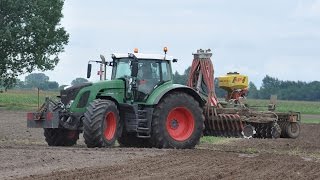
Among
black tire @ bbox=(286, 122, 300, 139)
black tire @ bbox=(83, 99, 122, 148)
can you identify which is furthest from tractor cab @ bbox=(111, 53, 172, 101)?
black tire @ bbox=(286, 122, 300, 139)

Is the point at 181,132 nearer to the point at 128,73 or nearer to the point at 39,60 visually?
the point at 128,73

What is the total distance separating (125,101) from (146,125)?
836 millimetres

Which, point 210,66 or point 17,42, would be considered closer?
point 210,66

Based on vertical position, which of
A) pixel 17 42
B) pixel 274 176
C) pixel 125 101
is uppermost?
pixel 17 42

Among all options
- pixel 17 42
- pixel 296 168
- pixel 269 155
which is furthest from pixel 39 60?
pixel 296 168

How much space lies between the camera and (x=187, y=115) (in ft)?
63.7

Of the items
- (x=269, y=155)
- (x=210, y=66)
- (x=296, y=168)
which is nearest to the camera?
(x=296, y=168)

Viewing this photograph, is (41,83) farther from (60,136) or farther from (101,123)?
(101,123)

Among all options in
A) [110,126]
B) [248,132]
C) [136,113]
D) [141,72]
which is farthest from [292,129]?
[110,126]

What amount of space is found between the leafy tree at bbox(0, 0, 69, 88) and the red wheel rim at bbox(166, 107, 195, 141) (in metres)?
25.6

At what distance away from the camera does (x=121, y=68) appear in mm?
19438

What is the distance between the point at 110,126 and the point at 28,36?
1101 inches

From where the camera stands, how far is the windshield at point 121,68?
63.3 feet

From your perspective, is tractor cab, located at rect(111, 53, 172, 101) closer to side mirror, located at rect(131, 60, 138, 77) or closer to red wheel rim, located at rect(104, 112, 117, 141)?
side mirror, located at rect(131, 60, 138, 77)
